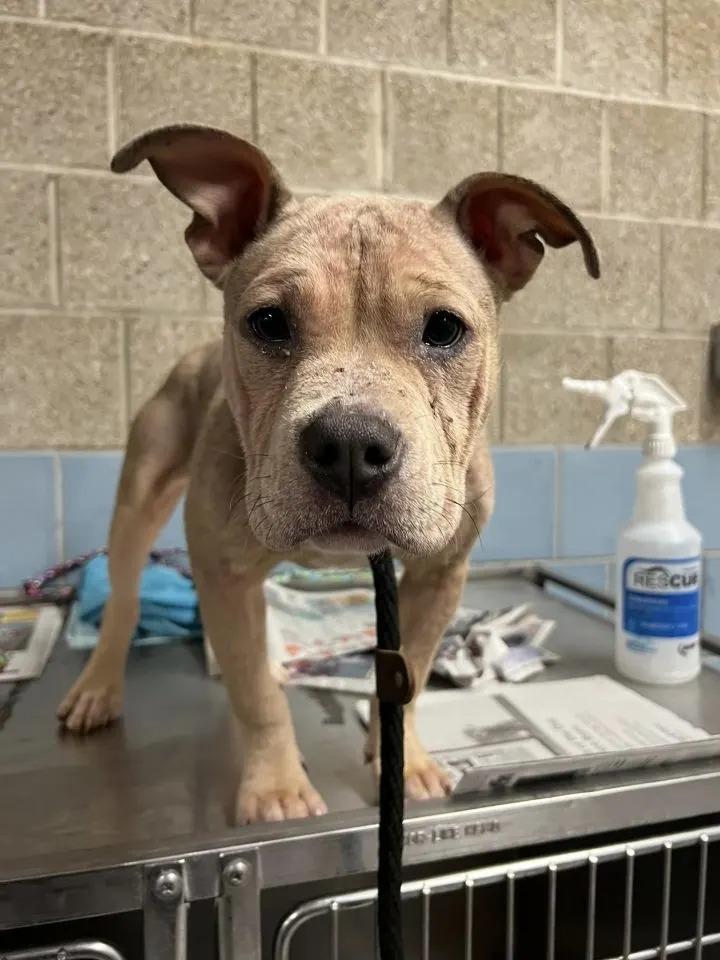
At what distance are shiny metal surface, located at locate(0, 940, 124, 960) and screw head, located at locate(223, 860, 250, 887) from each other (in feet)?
0.36

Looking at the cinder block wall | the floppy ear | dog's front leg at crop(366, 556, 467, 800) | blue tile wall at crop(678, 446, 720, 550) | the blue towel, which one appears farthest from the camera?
blue tile wall at crop(678, 446, 720, 550)

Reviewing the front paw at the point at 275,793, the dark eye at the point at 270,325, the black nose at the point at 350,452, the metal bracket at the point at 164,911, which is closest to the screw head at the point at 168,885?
the metal bracket at the point at 164,911

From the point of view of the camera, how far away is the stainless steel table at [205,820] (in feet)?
2.36

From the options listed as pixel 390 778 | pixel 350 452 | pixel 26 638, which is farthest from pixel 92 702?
pixel 350 452

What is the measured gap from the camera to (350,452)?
652mm

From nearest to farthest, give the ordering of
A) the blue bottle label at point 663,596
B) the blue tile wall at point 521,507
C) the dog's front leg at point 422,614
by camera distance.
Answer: the dog's front leg at point 422,614, the blue bottle label at point 663,596, the blue tile wall at point 521,507

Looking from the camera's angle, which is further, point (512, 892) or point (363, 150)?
point (363, 150)

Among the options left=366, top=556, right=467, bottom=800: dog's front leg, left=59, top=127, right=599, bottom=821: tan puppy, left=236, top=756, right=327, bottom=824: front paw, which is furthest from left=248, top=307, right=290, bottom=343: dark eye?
left=236, top=756, right=327, bottom=824: front paw

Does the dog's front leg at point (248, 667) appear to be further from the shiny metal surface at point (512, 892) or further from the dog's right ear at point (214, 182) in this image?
the dog's right ear at point (214, 182)

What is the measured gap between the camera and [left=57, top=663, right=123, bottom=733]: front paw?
108cm

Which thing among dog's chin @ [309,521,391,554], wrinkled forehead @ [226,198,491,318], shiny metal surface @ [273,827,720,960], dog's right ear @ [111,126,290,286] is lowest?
shiny metal surface @ [273,827,720,960]

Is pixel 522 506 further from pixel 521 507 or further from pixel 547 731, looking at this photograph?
pixel 547 731

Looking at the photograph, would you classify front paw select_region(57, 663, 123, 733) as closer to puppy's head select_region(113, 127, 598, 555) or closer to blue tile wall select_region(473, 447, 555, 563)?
puppy's head select_region(113, 127, 598, 555)

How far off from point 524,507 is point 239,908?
136 centimetres
